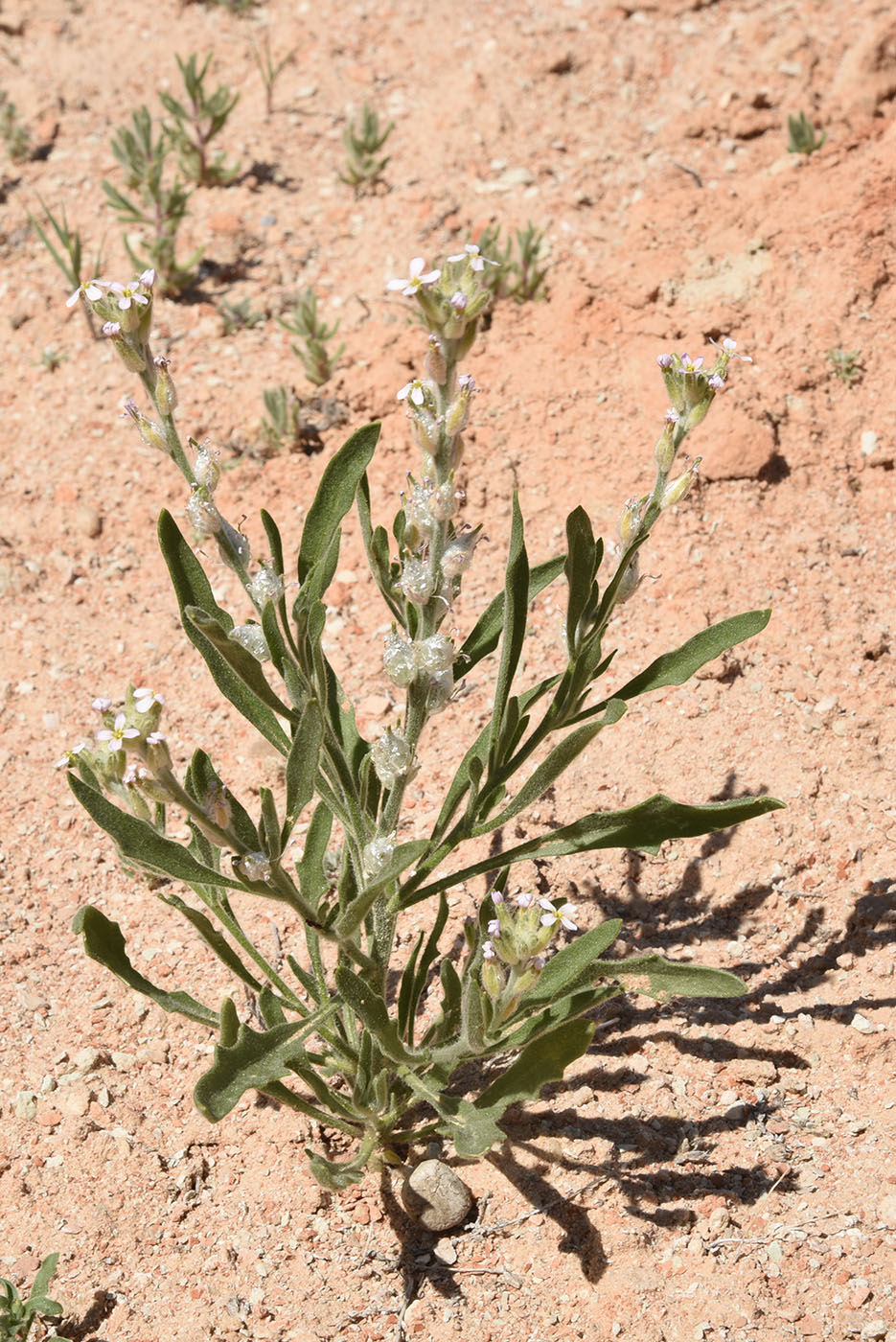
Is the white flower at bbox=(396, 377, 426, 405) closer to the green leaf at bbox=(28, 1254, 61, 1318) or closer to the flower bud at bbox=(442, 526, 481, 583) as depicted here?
the flower bud at bbox=(442, 526, 481, 583)

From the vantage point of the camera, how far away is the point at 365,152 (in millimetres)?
5402

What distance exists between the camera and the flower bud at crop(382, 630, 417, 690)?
2.22 m

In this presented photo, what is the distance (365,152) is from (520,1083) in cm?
436

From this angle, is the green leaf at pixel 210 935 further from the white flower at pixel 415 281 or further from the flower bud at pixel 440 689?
the white flower at pixel 415 281

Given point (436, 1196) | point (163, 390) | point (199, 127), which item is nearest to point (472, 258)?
point (163, 390)

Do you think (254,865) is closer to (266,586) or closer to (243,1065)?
(243,1065)

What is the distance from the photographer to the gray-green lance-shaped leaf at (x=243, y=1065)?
2.04 m

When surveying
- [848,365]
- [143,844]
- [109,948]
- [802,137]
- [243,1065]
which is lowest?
[848,365]

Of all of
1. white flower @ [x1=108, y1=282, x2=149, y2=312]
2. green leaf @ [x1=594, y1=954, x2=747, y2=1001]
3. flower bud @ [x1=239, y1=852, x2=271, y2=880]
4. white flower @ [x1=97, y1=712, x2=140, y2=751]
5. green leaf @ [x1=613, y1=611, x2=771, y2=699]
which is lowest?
green leaf @ [x1=594, y1=954, x2=747, y2=1001]

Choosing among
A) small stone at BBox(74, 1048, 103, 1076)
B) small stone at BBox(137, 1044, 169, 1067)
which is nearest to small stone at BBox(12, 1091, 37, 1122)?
small stone at BBox(74, 1048, 103, 1076)

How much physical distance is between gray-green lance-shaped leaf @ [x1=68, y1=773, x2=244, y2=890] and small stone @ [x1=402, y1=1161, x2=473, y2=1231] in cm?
97

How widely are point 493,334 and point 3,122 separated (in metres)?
2.73

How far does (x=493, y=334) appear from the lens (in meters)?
4.73

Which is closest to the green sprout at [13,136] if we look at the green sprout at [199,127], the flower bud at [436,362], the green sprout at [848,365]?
the green sprout at [199,127]
